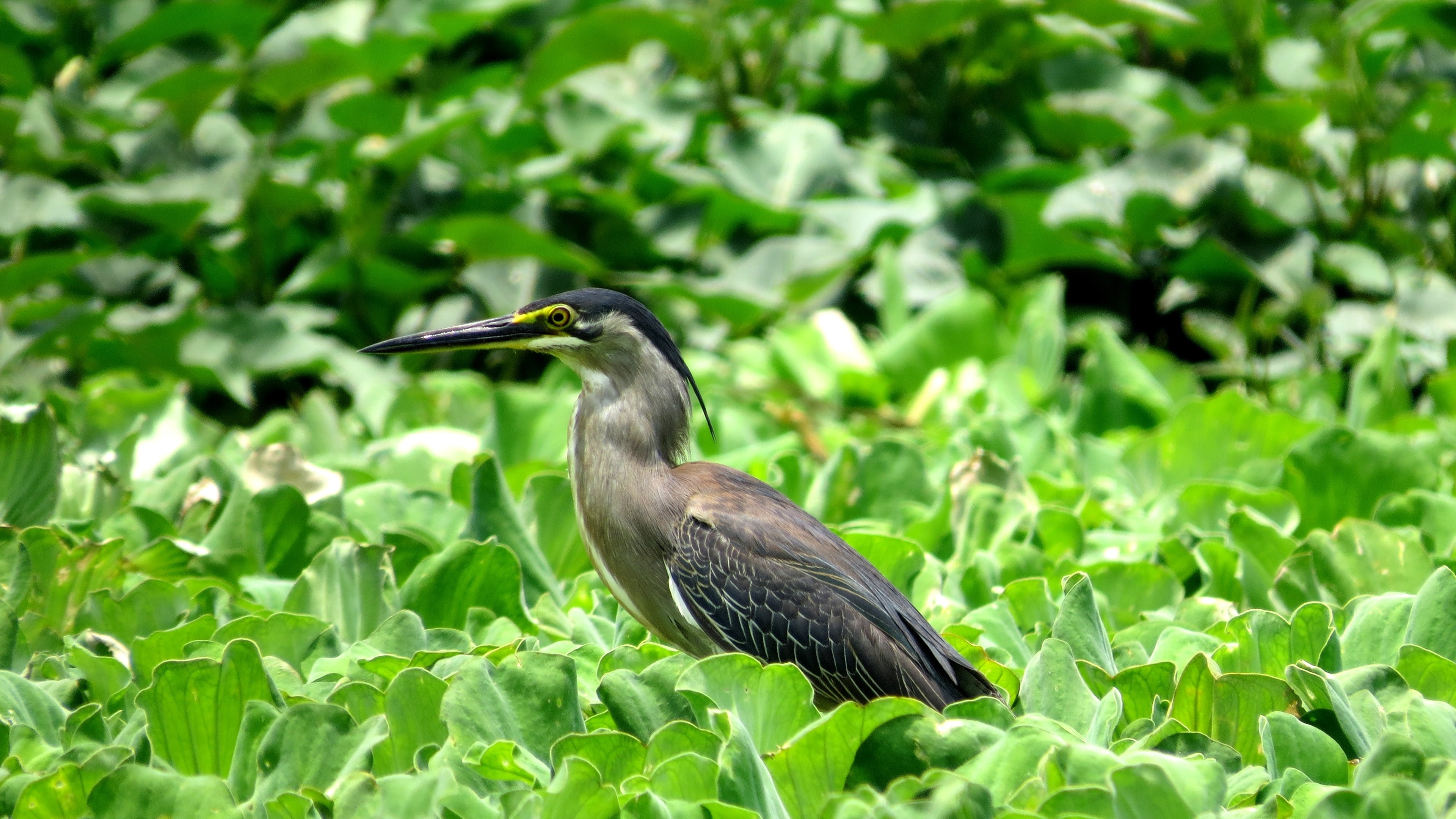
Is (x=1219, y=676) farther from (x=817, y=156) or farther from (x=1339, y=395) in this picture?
(x=817, y=156)

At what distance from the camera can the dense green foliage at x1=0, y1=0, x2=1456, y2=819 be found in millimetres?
1905

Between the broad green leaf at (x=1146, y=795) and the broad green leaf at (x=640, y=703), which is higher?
the broad green leaf at (x=1146, y=795)

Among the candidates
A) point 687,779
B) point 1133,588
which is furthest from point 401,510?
point 1133,588

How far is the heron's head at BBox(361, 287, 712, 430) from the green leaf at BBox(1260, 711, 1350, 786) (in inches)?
50.6

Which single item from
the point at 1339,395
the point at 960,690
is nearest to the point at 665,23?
the point at 1339,395

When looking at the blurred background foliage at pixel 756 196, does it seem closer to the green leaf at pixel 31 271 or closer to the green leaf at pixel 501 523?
the green leaf at pixel 31 271

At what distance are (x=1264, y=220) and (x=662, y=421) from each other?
3.06m

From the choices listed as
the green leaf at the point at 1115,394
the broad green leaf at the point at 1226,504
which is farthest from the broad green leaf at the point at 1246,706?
the green leaf at the point at 1115,394

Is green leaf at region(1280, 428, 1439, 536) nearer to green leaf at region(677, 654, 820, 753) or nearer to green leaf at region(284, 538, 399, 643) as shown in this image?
green leaf at region(677, 654, 820, 753)

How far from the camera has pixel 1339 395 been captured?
14.8 feet

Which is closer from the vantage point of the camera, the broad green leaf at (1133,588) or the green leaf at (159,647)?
the green leaf at (159,647)

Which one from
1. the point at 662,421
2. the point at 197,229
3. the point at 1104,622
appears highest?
the point at 662,421

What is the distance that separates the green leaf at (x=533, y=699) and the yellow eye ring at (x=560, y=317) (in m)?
0.87

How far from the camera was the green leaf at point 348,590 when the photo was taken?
8.37 ft
